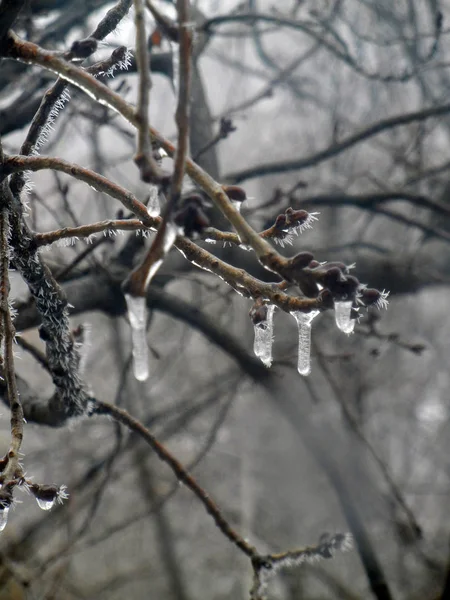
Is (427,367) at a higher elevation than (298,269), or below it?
higher

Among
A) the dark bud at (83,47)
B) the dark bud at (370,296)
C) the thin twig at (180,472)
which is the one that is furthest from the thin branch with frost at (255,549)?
the dark bud at (83,47)

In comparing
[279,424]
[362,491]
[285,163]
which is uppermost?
[279,424]

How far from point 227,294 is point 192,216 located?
2006mm

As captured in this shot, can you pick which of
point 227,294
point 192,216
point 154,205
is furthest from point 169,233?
point 227,294

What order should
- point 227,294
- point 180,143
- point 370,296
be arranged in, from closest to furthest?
point 180,143 → point 370,296 → point 227,294

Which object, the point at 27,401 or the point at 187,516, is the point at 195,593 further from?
the point at 27,401

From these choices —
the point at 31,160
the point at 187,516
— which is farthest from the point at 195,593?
the point at 31,160

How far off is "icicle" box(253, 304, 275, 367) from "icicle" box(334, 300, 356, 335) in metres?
0.15

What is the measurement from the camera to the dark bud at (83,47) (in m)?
0.94

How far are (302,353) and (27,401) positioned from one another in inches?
41.5

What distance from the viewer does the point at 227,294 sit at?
8.91 feet

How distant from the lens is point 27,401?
69.9 inches

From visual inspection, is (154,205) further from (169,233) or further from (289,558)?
(289,558)

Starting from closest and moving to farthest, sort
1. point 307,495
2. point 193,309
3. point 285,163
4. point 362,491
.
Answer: point 193,309 < point 285,163 < point 362,491 < point 307,495
